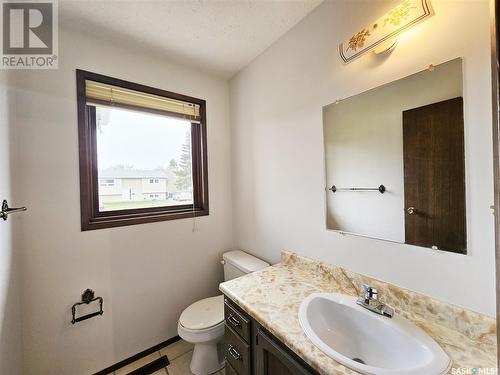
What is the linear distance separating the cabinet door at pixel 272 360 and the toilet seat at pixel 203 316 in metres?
0.57

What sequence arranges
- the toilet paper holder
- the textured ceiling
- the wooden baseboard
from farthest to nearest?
the wooden baseboard < the toilet paper holder < the textured ceiling

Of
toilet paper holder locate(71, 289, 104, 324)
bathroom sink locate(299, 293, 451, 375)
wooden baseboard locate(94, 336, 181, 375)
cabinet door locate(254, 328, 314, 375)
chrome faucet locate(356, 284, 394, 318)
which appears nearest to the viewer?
bathroom sink locate(299, 293, 451, 375)

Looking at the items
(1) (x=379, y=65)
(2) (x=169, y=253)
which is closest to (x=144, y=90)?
(2) (x=169, y=253)

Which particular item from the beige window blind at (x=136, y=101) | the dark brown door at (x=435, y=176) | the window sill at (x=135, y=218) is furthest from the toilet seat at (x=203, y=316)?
the beige window blind at (x=136, y=101)

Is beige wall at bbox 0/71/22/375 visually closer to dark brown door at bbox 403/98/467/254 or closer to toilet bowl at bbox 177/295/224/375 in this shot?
toilet bowl at bbox 177/295/224/375

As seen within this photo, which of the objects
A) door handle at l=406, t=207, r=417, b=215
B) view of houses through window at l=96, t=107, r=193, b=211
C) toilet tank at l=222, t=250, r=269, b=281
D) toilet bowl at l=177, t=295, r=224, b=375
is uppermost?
view of houses through window at l=96, t=107, r=193, b=211

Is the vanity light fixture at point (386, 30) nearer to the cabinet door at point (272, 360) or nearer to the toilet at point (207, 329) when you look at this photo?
the cabinet door at point (272, 360)

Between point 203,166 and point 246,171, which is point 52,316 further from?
point 246,171

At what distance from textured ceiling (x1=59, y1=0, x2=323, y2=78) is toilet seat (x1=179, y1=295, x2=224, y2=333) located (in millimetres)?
1981

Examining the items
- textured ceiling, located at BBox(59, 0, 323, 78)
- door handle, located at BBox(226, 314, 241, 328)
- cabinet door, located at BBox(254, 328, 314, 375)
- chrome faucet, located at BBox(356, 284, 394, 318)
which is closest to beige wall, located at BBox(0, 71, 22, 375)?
textured ceiling, located at BBox(59, 0, 323, 78)

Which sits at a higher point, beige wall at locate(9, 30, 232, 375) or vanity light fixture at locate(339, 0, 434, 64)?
vanity light fixture at locate(339, 0, 434, 64)

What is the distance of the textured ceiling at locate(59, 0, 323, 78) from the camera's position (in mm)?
1206

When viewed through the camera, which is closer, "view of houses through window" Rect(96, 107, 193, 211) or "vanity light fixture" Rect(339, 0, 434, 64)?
"vanity light fixture" Rect(339, 0, 434, 64)

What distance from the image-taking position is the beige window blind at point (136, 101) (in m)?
1.45
